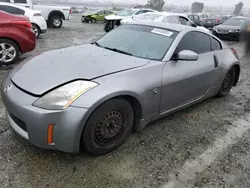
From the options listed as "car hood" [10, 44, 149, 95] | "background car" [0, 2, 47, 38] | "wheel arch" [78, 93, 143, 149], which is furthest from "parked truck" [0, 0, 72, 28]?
"wheel arch" [78, 93, 143, 149]

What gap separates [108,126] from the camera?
8.60ft

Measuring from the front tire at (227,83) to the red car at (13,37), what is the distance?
4.52 m

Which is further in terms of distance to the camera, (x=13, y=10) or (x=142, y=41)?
(x=13, y=10)

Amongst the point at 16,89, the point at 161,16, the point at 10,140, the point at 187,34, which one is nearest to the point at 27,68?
the point at 16,89

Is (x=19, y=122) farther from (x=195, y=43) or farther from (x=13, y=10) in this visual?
(x=13, y=10)

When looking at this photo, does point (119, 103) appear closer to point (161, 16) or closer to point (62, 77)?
point (62, 77)

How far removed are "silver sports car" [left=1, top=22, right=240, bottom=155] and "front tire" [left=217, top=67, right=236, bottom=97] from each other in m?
0.67

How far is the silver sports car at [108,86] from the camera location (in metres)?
2.28

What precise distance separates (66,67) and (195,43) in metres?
2.04

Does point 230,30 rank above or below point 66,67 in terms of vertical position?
below

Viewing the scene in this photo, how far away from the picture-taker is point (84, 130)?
2.37 metres

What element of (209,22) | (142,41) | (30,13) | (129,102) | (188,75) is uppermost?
(142,41)

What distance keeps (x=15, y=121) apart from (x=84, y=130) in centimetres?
78

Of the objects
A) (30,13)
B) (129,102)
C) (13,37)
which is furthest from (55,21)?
(129,102)
